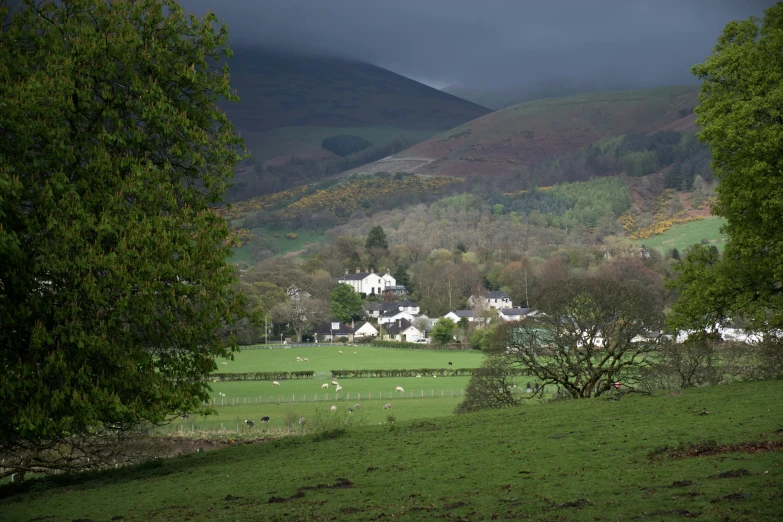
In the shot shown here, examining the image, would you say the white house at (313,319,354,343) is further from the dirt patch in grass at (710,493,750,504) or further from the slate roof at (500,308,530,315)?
the dirt patch in grass at (710,493,750,504)

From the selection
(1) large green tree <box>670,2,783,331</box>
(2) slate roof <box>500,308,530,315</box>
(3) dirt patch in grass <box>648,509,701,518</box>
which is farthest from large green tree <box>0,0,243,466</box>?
(2) slate roof <box>500,308,530,315</box>

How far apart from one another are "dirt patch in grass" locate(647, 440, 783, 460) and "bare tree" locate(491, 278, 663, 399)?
16.8 m

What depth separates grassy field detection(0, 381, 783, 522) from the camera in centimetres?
1499

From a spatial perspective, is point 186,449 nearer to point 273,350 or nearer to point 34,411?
point 34,411

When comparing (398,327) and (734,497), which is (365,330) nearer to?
(398,327)

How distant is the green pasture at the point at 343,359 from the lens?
10175cm

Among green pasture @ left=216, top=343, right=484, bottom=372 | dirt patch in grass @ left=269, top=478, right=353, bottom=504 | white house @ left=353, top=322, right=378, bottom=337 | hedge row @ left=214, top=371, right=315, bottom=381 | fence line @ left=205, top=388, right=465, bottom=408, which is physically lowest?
fence line @ left=205, top=388, right=465, bottom=408

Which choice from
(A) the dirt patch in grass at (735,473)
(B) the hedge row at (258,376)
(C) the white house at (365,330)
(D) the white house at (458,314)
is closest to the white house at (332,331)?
(C) the white house at (365,330)

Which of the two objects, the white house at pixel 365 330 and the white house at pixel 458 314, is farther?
the white house at pixel 365 330

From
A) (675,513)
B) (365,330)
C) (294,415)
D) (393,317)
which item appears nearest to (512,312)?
(393,317)

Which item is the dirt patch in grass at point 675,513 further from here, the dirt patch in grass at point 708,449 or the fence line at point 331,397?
the fence line at point 331,397

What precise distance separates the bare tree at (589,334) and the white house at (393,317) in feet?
402

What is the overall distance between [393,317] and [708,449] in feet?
499

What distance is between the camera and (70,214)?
58.9 feet
